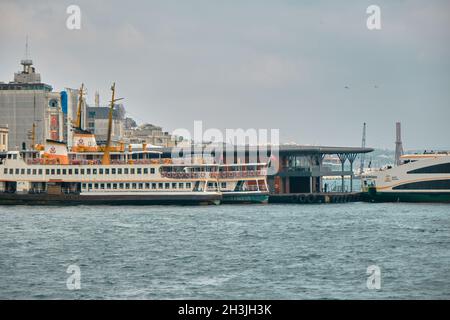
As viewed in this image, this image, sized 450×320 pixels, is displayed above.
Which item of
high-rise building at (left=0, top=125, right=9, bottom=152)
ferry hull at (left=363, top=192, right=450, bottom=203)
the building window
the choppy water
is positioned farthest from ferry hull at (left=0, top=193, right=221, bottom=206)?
high-rise building at (left=0, top=125, right=9, bottom=152)

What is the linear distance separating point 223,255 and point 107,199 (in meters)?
52.1

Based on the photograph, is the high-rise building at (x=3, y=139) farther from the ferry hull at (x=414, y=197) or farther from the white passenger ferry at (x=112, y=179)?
the ferry hull at (x=414, y=197)

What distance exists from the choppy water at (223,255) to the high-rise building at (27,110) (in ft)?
262

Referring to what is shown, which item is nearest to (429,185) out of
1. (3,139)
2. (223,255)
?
(223,255)

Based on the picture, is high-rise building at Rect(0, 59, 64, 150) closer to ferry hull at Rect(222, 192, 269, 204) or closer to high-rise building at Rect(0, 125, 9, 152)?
high-rise building at Rect(0, 125, 9, 152)

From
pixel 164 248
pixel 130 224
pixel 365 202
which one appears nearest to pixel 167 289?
pixel 164 248

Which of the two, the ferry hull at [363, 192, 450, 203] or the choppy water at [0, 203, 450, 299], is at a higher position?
the ferry hull at [363, 192, 450, 203]

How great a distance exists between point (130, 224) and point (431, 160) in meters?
48.4

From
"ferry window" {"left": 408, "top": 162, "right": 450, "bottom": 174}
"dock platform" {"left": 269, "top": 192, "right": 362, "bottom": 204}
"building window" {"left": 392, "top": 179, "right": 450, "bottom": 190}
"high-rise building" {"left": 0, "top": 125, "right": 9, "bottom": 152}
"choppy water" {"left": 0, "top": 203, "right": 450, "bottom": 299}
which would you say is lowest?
"choppy water" {"left": 0, "top": 203, "right": 450, "bottom": 299}

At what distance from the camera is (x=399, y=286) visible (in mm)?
39312

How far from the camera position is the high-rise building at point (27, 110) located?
528 ft

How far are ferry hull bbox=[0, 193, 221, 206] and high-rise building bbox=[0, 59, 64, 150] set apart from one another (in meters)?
62.1

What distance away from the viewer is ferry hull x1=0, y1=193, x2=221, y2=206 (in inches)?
3898
